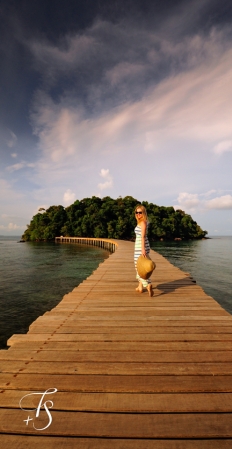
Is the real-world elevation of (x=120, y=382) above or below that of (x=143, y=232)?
below

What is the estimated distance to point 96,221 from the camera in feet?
191

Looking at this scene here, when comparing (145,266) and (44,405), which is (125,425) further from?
(145,266)

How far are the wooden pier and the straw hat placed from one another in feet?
3.34

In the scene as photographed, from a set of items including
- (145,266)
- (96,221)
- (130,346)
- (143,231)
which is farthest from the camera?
(96,221)

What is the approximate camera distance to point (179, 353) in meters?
2.71

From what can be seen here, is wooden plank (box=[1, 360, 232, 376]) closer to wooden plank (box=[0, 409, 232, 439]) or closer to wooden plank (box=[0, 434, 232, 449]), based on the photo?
wooden plank (box=[0, 409, 232, 439])

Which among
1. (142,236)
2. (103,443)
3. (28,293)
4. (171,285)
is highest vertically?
(142,236)

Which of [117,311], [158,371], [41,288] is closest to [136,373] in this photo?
[158,371]

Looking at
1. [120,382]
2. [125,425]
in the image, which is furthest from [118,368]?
[125,425]

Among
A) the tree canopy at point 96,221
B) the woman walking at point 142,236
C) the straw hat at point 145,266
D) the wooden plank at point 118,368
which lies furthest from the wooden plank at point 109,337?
the tree canopy at point 96,221

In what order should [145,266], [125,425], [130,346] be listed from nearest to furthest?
1. [125,425]
2. [130,346]
3. [145,266]

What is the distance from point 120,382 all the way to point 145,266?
9.41ft

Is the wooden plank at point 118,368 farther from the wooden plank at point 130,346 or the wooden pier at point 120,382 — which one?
the wooden plank at point 130,346

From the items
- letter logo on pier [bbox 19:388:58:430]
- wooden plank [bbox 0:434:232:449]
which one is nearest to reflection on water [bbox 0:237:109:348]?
letter logo on pier [bbox 19:388:58:430]
